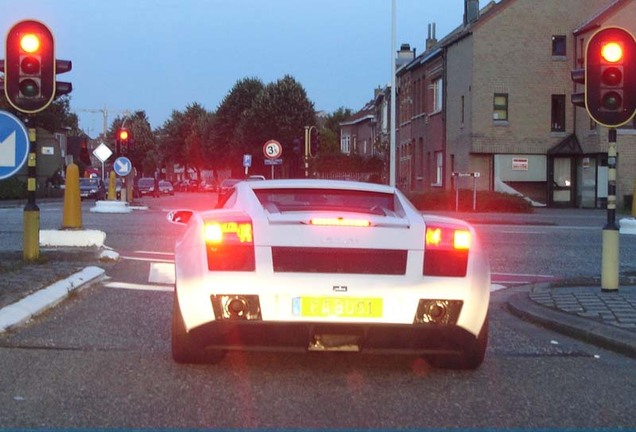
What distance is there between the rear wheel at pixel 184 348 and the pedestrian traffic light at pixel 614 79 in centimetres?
549

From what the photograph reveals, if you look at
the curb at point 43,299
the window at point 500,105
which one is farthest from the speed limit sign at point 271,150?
the curb at point 43,299

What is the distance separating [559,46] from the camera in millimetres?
45250

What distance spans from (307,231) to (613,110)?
537 cm

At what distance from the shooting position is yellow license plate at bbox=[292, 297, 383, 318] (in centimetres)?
605

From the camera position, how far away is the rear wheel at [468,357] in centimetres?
646

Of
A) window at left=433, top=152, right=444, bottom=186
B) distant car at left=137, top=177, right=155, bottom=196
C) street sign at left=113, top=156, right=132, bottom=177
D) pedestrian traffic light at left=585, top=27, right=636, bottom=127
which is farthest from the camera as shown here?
distant car at left=137, top=177, right=155, bottom=196

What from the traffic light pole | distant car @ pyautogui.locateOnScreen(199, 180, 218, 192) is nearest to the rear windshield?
the traffic light pole

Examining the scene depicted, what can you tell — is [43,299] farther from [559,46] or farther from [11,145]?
[559,46]

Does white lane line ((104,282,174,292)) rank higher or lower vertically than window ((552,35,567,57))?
lower

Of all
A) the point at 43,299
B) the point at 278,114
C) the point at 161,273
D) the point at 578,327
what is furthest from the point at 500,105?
the point at 278,114

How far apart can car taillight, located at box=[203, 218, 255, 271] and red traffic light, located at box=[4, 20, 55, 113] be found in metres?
5.99

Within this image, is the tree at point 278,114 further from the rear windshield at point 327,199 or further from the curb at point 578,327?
the rear windshield at point 327,199

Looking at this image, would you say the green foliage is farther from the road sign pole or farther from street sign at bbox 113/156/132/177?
the road sign pole

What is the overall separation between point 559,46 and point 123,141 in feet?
68.4
